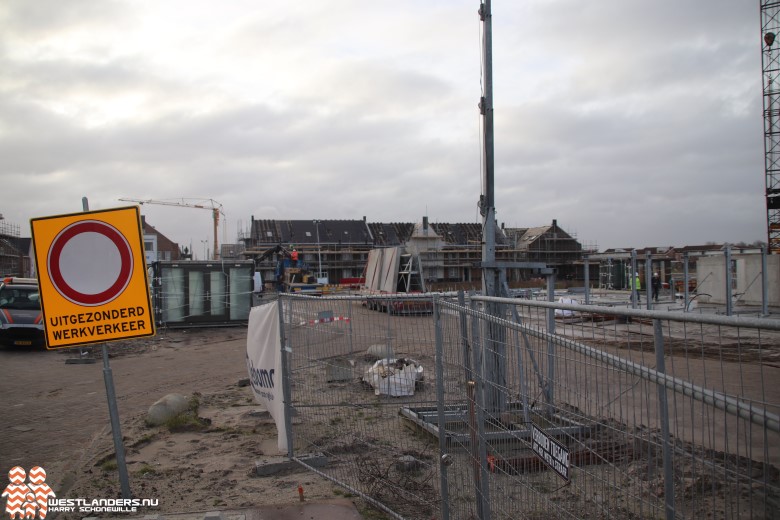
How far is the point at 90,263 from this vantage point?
16.4 ft

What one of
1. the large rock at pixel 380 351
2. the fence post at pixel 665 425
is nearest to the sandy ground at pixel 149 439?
the large rock at pixel 380 351

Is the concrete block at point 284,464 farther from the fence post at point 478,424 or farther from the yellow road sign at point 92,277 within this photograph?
the fence post at point 478,424

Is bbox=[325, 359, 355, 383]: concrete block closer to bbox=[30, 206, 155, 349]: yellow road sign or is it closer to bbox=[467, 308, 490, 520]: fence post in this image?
bbox=[30, 206, 155, 349]: yellow road sign

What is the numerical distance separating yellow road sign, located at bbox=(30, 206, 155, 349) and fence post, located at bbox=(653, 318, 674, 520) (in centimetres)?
425

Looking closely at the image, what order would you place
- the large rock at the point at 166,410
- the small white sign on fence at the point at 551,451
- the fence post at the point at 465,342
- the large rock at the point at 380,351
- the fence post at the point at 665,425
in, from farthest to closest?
the large rock at the point at 166,410 < the large rock at the point at 380,351 < the fence post at the point at 465,342 < the small white sign on fence at the point at 551,451 < the fence post at the point at 665,425

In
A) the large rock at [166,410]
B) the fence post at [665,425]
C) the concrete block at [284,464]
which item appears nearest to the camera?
the fence post at [665,425]

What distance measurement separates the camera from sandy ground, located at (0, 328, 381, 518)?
5512 millimetres

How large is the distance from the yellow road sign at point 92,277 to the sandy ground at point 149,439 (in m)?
1.63

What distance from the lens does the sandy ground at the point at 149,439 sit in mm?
5512

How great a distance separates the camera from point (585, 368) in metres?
2.59

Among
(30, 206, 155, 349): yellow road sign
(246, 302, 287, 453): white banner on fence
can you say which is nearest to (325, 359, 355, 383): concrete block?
(246, 302, 287, 453): white banner on fence

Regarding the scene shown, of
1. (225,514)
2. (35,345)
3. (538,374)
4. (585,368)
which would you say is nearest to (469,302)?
(538,374)

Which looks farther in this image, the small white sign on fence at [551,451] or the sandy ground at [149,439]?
the sandy ground at [149,439]

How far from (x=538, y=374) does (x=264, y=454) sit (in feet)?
14.2
